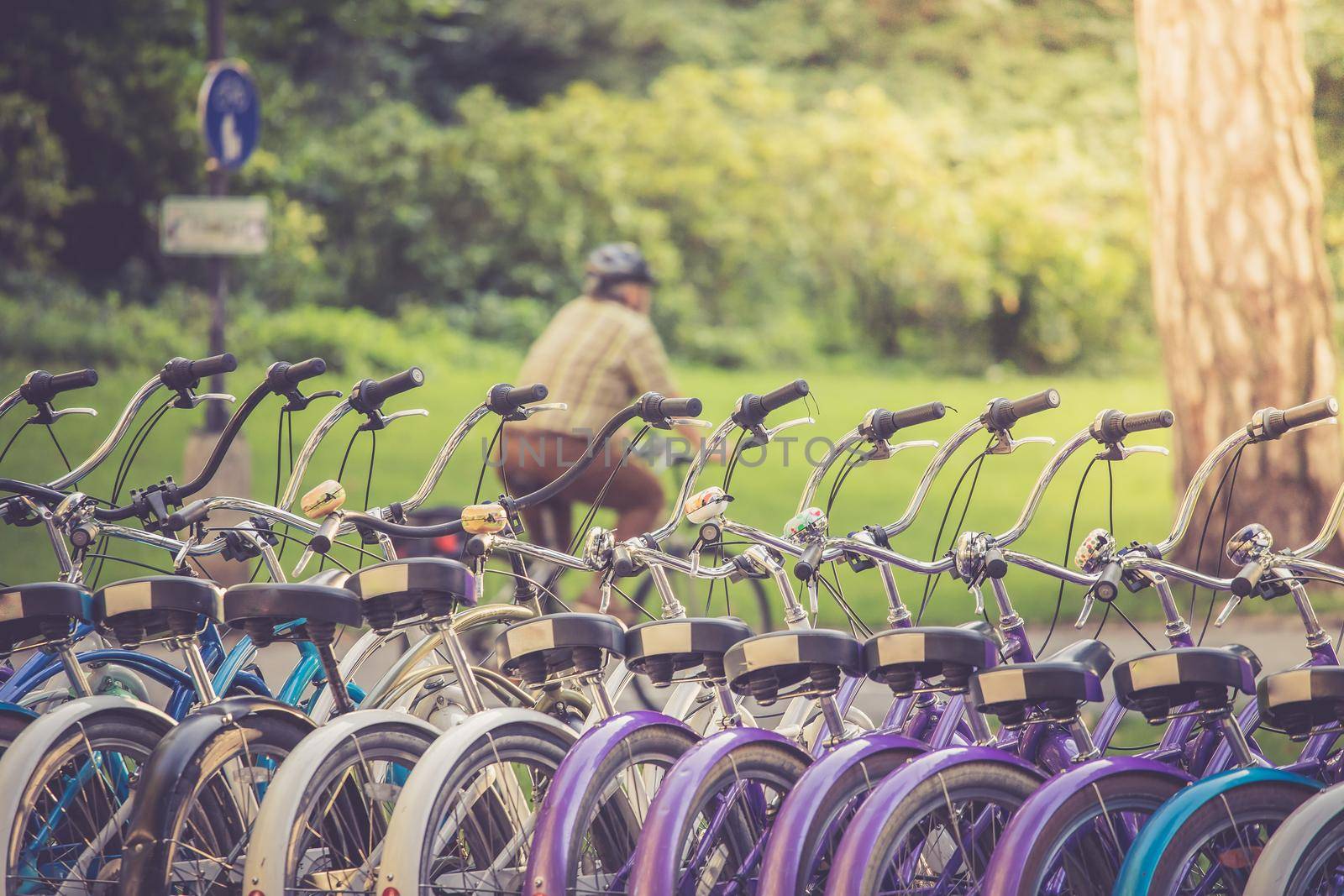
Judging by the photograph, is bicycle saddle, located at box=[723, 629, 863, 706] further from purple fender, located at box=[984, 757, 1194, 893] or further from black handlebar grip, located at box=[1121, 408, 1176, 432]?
black handlebar grip, located at box=[1121, 408, 1176, 432]

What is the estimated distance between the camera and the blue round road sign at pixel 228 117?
30.2 ft

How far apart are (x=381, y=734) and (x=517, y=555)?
101 centimetres

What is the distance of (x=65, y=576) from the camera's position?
159 inches

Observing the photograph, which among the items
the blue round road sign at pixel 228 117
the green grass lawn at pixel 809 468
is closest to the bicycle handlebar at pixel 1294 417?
the green grass lawn at pixel 809 468

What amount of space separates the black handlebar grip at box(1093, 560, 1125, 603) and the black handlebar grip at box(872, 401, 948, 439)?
1.78ft

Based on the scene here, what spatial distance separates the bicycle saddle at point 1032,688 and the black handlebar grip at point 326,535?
1472 millimetres

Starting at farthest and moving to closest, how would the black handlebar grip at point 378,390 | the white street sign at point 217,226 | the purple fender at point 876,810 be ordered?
the white street sign at point 217,226, the black handlebar grip at point 378,390, the purple fender at point 876,810

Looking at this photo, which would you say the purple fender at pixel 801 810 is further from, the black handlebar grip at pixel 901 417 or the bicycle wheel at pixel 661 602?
the bicycle wheel at pixel 661 602

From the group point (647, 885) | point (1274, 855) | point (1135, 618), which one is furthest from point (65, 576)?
point (1135, 618)

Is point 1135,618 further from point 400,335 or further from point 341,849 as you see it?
point 400,335

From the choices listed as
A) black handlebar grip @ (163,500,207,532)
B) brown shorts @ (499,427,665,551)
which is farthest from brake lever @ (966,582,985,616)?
brown shorts @ (499,427,665,551)

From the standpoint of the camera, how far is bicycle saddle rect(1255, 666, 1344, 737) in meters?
3.44

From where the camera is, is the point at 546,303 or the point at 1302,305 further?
the point at 546,303

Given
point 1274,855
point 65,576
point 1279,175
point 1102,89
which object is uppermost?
point 1102,89
